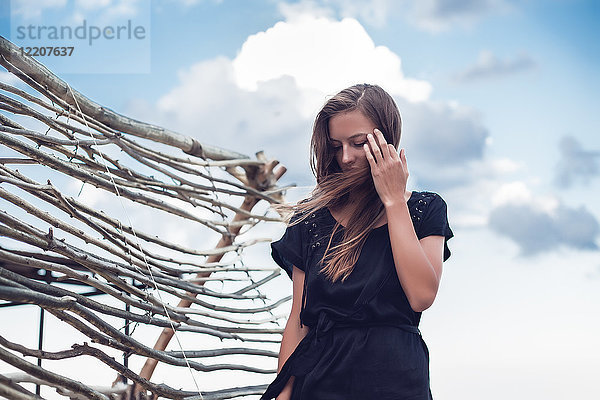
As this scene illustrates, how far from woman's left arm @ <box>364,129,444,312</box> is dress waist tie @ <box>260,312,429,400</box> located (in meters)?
0.09

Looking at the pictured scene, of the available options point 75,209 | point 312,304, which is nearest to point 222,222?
point 75,209

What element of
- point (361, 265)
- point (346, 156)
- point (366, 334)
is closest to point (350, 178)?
point (346, 156)

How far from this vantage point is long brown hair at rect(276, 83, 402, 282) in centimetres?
108

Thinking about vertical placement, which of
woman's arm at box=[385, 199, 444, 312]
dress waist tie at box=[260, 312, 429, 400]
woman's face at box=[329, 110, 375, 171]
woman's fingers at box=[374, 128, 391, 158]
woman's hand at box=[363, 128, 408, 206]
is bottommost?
dress waist tie at box=[260, 312, 429, 400]

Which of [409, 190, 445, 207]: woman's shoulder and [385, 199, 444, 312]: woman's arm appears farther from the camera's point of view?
[409, 190, 445, 207]: woman's shoulder

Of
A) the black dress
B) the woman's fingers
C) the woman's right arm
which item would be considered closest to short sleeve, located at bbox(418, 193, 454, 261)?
the black dress

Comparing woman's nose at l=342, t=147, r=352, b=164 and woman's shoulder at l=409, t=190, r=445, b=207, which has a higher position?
woman's nose at l=342, t=147, r=352, b=164

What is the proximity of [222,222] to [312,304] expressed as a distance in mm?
1356

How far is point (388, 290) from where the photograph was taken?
104 centimetres

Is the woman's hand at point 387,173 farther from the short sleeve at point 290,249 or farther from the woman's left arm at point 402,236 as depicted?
the short sleeve at point 290,249

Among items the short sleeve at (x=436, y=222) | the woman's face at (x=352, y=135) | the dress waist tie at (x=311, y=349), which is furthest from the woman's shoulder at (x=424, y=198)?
the dress waist tie at (x=311, y=349)

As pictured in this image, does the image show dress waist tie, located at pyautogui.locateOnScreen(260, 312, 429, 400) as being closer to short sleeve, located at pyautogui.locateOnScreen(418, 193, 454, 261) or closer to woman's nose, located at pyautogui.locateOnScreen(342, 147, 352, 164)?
short sleeve, located at pyautogui.locateOnScreen(418, 193, 454, 261)

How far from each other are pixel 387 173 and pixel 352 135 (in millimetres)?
115

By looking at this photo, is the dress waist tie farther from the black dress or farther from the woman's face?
the woman's face
